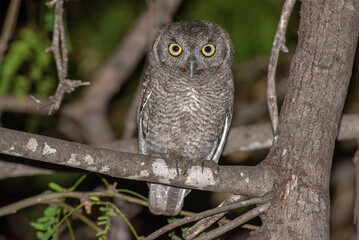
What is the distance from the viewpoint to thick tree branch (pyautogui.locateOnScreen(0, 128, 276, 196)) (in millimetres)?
2316

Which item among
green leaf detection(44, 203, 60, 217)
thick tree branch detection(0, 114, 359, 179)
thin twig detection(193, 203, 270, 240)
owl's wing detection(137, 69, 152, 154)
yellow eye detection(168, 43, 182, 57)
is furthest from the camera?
thick tree branch detection(0, 114, 359, 179)

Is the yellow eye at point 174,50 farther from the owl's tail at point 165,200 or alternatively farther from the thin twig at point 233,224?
the thin twig at point 233,224

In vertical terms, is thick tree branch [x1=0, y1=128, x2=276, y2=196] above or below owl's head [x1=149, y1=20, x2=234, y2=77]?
below

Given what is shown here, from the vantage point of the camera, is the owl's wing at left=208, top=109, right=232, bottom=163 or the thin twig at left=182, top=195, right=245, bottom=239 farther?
the owl's wing at left=208, top=109, right=232, bottom=163

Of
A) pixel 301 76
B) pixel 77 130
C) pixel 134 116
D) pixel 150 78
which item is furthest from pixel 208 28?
pixel 77 130

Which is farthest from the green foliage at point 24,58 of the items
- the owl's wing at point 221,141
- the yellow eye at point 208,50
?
the owl's wing at point 221,141

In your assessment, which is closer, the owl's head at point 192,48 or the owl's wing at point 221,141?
the owl's head at point 192,48

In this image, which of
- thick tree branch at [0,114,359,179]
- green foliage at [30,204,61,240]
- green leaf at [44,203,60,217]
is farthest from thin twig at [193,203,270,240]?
thick tree branch at [0,114,359,179]

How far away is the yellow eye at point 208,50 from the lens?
3.65m

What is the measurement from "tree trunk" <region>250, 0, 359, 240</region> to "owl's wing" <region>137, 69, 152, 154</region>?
1.23m

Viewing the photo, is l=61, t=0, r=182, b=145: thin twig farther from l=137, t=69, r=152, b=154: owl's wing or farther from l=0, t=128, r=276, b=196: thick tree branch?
l=0, t=128, r=276, b=196: thick tree branch

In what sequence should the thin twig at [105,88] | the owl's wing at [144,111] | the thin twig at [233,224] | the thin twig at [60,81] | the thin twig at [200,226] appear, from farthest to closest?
the thin twig at [105,88] → the owl's wing at [144,111] → the thin twig at [60,81] → the thin twig at [200,226] → the thin twig at [233,224]

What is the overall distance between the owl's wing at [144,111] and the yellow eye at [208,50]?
1.58ft

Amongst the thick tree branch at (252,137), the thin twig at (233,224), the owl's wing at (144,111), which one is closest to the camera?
the thin twig at (233,224)
